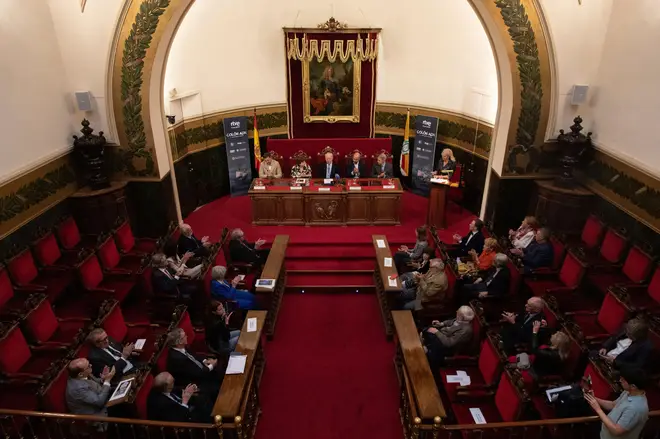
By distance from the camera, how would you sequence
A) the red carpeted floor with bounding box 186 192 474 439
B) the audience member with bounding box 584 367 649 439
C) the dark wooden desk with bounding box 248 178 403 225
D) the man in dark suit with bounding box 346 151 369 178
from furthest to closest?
the man in dark suit with bounding box 346 151 369 178 < the dark wooden desk with bounding box 248 178 403 225 < the red carpeted floor with bounding box 186 192 474 439 < the audience member with bounding box 584 367 649 439

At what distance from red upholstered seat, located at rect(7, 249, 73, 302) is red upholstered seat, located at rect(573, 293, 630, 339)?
6839 millimetres

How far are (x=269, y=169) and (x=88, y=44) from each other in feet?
13.5

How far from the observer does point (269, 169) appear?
1006 centimetres

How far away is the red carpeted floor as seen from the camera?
200 inches

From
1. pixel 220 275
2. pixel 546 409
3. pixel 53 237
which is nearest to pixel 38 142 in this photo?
pixel 53 237

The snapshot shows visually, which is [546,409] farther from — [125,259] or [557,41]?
[125,259]

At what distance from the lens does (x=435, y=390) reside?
4.38 m

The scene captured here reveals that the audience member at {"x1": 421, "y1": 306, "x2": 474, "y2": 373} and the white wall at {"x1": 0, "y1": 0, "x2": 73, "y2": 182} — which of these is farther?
the white wall at {"x1": 0, "y1": 0, "x2": 73, "y2": 182}

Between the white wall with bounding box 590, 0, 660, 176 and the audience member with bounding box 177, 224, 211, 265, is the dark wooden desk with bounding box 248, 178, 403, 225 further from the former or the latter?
the white wall with bounding box 590, 0, 660, 176

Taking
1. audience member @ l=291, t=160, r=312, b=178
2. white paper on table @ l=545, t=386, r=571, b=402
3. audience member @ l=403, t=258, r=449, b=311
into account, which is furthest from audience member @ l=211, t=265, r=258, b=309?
audience member @ l=291, t=160, r=312, b=178

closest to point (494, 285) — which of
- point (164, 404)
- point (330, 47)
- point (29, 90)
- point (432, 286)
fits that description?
point (432, 286)

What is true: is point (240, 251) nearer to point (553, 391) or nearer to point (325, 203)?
point (325, 203)

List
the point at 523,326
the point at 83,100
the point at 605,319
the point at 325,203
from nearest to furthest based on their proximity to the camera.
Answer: the point at 523,326
the point at 605,319
the point at 83,100
the point at 325,203

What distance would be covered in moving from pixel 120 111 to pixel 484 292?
6713mm
